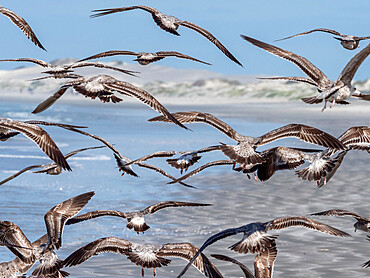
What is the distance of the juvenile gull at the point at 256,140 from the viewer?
25.2ft

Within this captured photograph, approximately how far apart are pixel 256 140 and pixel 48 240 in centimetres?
216

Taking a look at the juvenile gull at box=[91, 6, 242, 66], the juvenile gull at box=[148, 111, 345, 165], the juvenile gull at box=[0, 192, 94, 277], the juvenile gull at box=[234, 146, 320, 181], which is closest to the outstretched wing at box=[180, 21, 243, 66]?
the juvenile gull at box=[91, 6, 242, 66]

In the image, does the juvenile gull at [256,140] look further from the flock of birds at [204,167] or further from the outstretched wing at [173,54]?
the outstretched wing at [173,54]

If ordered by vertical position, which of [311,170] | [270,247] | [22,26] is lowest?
[270,247]

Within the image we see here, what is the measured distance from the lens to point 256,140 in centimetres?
802

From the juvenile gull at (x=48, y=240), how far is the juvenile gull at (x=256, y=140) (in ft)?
4.27

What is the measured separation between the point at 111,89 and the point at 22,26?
6.59 feet

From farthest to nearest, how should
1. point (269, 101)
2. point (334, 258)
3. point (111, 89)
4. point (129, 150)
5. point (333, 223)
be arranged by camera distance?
point (269, 101)
point (129, 150)
point (333, 223)
point (334, 258)
point (111, 89)

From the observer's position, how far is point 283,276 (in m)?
9.95

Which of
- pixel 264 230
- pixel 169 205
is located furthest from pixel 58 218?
pixel 264 230

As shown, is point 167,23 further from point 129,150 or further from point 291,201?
point 129,150

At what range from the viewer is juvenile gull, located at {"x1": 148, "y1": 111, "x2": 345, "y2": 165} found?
303 inches

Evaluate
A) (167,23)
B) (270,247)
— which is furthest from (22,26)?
(270,247)

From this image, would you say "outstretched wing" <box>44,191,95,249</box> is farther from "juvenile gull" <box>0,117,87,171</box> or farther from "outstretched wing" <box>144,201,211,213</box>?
"outstretched wing" <box>144,201,211,213</box>
